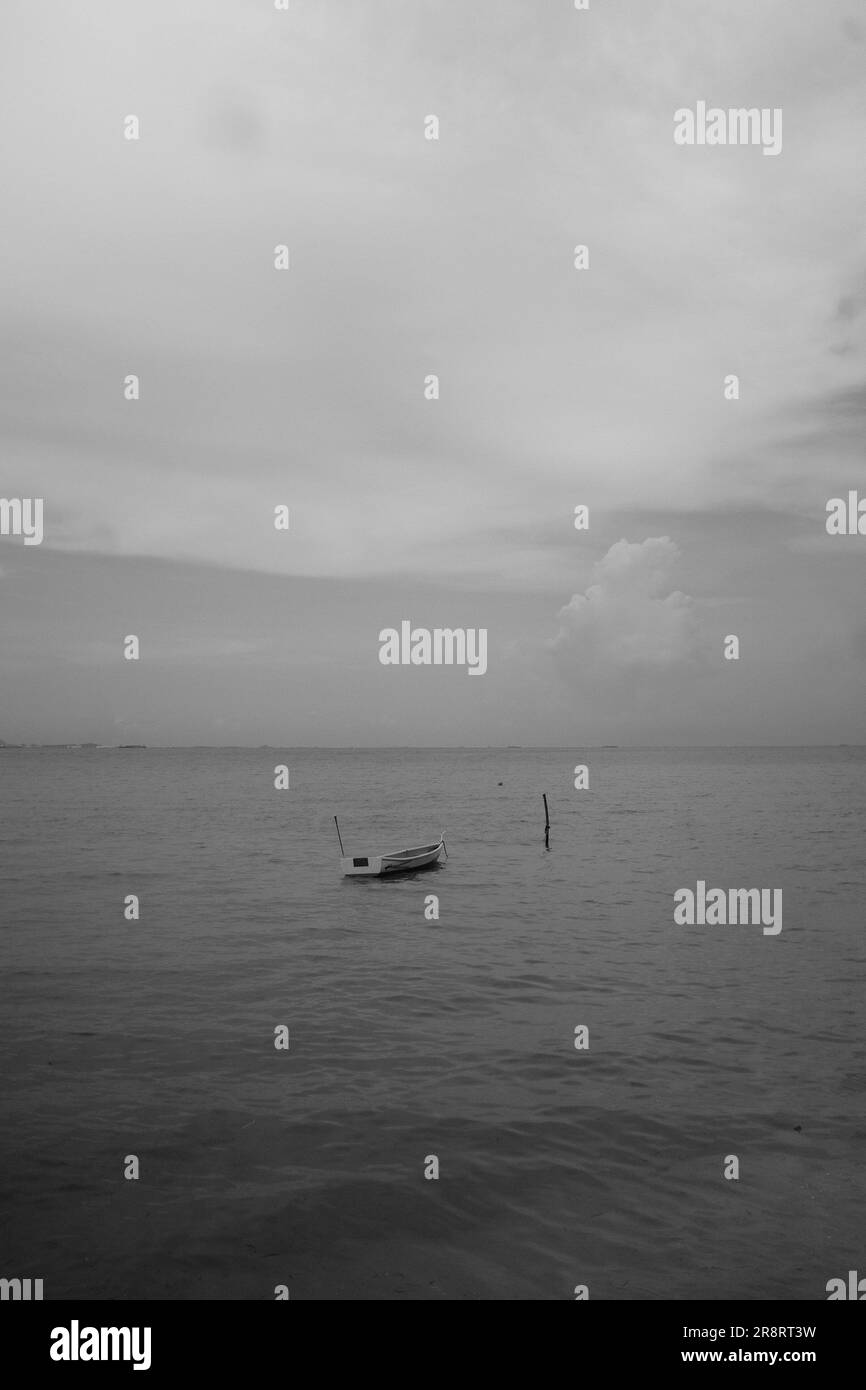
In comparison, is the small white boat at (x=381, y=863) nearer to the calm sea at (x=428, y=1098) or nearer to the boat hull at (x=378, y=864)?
the boat hull at (x=378, y=864)

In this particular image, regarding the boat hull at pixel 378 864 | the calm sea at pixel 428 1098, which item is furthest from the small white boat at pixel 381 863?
the calm sea at pixel 428 1098

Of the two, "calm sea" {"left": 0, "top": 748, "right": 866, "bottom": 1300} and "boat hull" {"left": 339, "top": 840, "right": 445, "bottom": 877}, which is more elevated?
"boat hull" {"left": 339, "top": 840, "right": 445, "bottom": 877}

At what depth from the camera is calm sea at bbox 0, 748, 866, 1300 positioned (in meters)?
9.73

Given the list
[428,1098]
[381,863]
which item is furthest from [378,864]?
[428,1098]

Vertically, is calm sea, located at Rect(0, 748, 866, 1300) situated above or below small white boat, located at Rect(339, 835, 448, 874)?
below

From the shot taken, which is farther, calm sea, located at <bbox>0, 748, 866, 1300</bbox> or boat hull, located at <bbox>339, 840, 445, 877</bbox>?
boat hull, located at <bbox>339, 840, 445, 877</bbox>

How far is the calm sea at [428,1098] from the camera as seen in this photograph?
9.73 meters

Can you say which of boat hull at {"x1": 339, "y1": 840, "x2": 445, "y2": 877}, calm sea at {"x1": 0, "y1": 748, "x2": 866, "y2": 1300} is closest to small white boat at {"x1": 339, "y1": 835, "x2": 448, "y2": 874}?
boat hull at {"x1": 339, "y1": 840, "x2": 445, "y2": 877}

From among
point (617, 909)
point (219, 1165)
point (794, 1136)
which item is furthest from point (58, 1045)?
point (617, 909)

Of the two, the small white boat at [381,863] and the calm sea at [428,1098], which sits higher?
the small white boat at [381,863]

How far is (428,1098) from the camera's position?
1413cm

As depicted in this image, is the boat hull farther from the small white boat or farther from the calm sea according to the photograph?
the calm sea

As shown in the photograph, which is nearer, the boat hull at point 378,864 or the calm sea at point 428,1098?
the calm sea at point 428,1098
